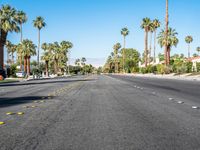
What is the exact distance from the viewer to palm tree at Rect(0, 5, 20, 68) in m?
54.5

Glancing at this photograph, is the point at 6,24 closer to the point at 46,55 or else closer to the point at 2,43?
the point at 2,43

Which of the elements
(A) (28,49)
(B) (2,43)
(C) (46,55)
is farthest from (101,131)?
(C) (46,55)

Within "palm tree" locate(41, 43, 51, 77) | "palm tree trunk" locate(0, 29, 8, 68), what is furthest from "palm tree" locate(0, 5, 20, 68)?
"palm tree" locate(41, 43, 51, 77)

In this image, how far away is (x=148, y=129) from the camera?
6.32 meters

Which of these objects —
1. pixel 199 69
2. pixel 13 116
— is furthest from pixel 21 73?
pixel 13 116

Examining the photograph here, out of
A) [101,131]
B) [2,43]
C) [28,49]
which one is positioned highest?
[28,49]

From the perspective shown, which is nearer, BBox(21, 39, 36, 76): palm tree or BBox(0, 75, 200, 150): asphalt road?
BBox(0, 75, 200, 150): asphalt road

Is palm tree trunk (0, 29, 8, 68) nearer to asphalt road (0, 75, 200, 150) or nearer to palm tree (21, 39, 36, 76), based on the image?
palm tree (21, 39, 36, 76)

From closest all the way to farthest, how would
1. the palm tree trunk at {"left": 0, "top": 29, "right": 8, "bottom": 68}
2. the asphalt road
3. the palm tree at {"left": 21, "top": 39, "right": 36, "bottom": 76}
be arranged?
the asphalt road, the palm tree trunk at {"left": 0, "top": 29, "right": 8, "bottom": 68}, the palm tree at {"left": 21, "top": 39, "right": 36, "bottom": 76}

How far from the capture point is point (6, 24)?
5506 centimetres

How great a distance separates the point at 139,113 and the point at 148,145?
3706 mm

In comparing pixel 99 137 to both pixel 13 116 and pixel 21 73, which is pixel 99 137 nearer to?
pixel 13 116

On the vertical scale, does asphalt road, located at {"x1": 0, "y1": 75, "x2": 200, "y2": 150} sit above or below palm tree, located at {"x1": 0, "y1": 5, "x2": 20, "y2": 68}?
below

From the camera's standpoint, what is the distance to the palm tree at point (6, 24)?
179 feet
